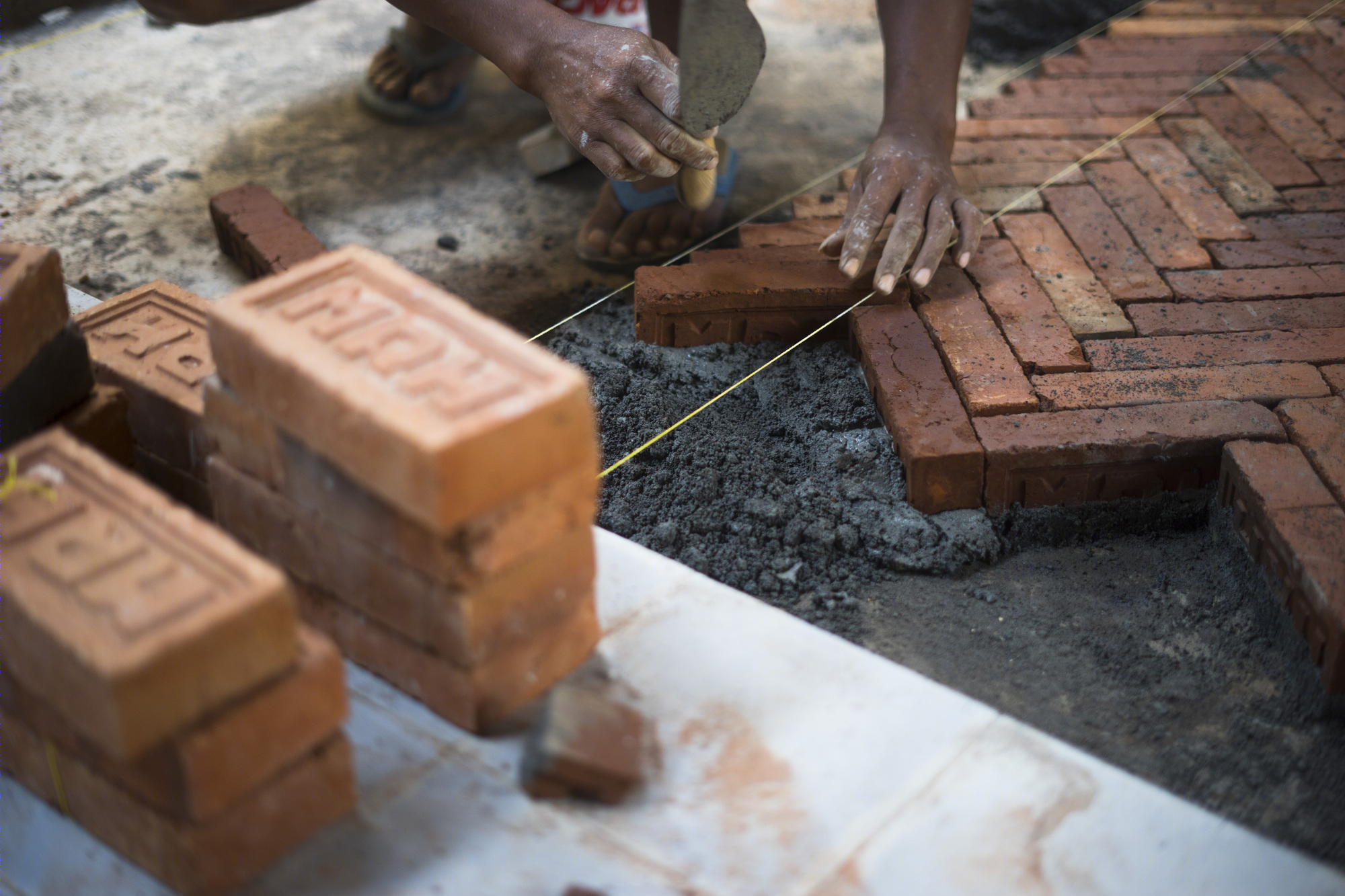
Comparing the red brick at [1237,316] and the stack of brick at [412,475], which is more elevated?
the stack of brick at [412,475]

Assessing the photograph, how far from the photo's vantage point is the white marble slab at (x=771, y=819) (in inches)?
73.6

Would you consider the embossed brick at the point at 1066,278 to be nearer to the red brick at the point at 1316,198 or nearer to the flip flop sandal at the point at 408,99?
the red brick at the point at 1316,198

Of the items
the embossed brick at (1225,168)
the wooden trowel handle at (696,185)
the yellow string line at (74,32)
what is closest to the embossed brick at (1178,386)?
the embossed brick at (1225,168)

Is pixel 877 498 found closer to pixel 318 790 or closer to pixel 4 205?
pixel 318 790

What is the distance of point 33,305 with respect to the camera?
2.16 meters

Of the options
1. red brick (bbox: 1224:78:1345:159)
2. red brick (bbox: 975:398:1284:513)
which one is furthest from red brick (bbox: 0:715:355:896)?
red brick (bbox: 1224:78:1345:159)

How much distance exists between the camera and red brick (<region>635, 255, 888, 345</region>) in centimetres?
341

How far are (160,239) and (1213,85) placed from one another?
4.29 metres

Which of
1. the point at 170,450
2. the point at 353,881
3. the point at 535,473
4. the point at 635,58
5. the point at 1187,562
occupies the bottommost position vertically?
the point at 1187,562

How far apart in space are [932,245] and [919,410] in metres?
0.61

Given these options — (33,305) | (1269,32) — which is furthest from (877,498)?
(1269,32)

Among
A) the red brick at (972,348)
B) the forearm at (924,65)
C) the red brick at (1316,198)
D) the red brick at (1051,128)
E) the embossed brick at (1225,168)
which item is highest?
the forearm at (924,65)

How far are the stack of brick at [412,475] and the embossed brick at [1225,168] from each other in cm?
294

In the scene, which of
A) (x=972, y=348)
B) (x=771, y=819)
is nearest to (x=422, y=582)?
(x=771, y=819)
